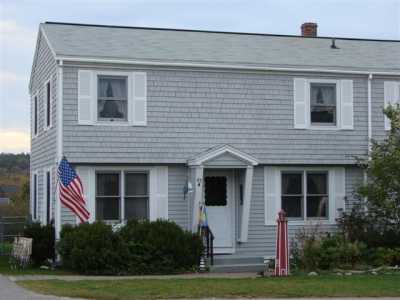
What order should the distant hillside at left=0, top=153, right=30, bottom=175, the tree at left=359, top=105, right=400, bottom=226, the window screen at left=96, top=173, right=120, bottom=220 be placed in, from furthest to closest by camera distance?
the distant hillside at left=0, top=153, right=30, bottom=175 → the window screen at left=96, top=173, right=120, bottom=220 → the tree at left=359, top=105, right=400, bottom=226

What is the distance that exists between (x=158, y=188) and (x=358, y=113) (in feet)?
20.5

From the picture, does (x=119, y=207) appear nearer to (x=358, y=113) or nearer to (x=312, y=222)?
(x=312, y=222)

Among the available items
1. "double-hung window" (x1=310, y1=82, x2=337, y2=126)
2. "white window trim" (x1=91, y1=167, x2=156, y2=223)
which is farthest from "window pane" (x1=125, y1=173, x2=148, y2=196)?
"double-hung window" (x1=310, y1=82, x2=337, y2=126)

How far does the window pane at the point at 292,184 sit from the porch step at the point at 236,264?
2108mm

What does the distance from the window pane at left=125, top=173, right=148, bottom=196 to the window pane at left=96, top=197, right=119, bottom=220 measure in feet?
1.38

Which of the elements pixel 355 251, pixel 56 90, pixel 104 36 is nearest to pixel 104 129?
pixel 56 90

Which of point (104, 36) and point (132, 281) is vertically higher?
point (104, 36)

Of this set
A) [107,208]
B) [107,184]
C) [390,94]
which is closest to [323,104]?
[390,94]

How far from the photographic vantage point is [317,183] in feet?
74.4

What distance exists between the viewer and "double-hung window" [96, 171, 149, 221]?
20.9 metres

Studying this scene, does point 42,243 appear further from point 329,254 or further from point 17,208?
point 17,208

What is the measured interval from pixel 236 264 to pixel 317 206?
3.24 meters

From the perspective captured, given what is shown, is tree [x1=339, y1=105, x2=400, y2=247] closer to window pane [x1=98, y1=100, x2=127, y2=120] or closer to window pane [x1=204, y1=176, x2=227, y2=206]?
window pane [x1=204, y1=176, x2=227, y2=206]

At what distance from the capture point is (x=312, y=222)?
73.4 ft
